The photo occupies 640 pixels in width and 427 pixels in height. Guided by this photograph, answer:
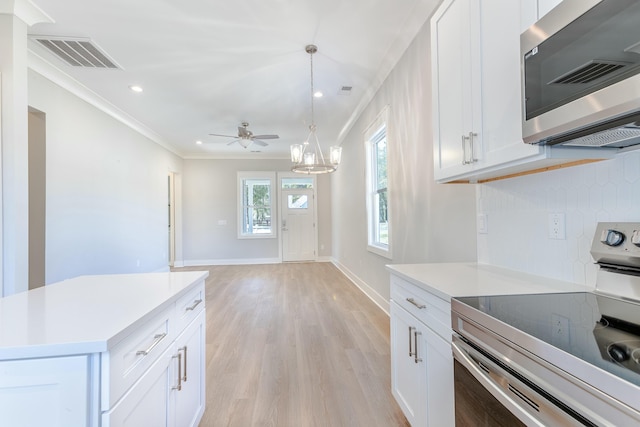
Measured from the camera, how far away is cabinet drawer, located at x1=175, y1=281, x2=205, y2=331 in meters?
1.38

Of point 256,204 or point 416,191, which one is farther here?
point 256,204

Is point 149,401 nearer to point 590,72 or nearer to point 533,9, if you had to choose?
point 590,72

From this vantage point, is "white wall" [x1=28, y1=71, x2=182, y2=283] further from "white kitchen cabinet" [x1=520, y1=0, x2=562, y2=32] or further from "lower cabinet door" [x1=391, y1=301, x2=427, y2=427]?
"white kitchen cabinet" [x1=520, y1=0, x2=562, y2=32]

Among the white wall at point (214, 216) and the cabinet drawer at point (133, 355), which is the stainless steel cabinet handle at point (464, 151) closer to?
the cabinet drawer at point (133, 355)

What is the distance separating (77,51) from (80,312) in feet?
10.4

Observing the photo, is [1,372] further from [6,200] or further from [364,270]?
[364,270]

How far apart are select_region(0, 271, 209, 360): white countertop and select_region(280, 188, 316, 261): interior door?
20.1 feet

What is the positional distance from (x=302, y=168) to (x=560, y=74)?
280 centimetres

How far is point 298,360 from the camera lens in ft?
8.18

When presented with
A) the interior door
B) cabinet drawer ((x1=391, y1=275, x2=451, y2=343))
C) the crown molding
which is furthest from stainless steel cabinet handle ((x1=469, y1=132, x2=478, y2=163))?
the interior door

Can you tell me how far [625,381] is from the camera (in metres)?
0.55

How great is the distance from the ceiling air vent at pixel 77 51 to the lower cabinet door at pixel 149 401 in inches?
124

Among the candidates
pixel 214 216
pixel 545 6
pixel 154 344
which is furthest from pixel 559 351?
pixel 214 216

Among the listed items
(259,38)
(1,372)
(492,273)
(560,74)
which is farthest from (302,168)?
(1,372)
